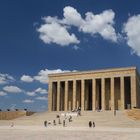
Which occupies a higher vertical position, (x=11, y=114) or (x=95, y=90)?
(x=95, y=90)

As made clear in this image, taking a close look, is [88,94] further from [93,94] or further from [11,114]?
[11,114]

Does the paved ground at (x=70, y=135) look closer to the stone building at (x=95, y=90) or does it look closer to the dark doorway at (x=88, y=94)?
the stone building at (x=95, y=90)

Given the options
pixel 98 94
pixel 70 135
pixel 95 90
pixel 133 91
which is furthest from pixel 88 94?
pixel 70 135

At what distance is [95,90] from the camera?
5788cm

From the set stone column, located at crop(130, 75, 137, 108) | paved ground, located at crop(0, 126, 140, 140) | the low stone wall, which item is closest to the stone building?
stone column, located at crop(130, 75, 137, 108)

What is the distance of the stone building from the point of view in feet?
181

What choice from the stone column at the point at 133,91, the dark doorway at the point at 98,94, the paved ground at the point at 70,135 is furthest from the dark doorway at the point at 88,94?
the paved ground at the point at 70,135

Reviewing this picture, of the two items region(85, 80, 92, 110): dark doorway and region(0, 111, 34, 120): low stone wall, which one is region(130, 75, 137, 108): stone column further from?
region(0, 111, 34, 120): low stone wall

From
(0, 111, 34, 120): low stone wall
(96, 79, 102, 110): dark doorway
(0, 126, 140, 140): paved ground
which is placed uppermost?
(96, 79, 102, 110): dark doorway

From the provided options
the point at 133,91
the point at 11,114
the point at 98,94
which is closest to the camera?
the point at 11,114

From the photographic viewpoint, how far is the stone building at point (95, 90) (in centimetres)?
5528

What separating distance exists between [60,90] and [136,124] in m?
26.9

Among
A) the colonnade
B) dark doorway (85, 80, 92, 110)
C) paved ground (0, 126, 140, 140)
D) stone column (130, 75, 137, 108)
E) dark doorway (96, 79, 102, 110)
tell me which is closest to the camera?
paved ground (0, 126, 140, 140)

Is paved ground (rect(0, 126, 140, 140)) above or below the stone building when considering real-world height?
below
